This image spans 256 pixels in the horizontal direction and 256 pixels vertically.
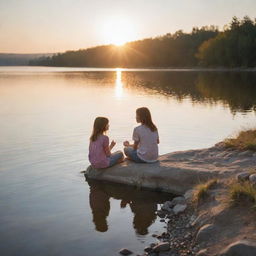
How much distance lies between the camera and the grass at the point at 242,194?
6977 millimetres

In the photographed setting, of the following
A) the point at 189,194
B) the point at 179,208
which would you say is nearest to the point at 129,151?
the point at 189,194

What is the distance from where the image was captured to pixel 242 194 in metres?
7.18

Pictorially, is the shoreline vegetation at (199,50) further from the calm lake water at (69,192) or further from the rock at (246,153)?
the rock at (246,153)

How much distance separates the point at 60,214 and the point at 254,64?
310 feet

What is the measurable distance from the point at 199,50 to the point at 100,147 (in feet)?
351

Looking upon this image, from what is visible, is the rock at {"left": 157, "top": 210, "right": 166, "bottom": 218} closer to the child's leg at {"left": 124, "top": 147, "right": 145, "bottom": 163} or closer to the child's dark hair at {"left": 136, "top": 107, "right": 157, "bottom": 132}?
the child's leg at {"left": 124, "top": 147, "right": 145, "bottom": 163}

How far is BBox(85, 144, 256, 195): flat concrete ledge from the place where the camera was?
9532 mm

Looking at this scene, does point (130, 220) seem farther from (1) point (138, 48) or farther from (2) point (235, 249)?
(1) point (138, 48)

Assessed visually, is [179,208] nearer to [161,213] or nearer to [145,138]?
[161,213]

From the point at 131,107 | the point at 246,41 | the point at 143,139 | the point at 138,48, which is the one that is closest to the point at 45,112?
the point at 131,107

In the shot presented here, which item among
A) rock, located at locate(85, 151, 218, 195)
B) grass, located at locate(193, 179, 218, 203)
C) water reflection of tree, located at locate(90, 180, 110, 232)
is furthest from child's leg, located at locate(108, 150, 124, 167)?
grass, located at locate(193, 179, 218, 203)

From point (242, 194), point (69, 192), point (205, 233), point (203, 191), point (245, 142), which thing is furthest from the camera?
point (245, 142)

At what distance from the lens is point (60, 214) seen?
826 centimetres

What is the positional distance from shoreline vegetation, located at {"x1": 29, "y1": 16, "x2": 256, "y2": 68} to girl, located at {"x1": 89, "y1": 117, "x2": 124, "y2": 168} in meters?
87.8
